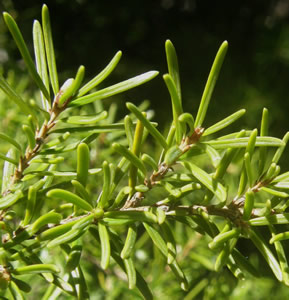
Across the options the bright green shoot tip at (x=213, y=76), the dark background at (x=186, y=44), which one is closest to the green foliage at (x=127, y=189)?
the bright green shoot tip at (x=213, y=76)

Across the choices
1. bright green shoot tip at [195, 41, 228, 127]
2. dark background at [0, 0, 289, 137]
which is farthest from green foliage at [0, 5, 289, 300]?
dark background at [0, 0, 289, 137]

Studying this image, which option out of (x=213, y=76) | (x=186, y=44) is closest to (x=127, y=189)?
(x=213, y=76)

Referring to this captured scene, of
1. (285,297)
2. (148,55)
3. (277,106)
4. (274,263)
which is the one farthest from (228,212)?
(148,55)

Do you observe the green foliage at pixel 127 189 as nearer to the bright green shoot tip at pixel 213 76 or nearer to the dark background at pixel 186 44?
the bright green shoot tip at pixel 213 76

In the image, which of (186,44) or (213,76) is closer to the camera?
(213,76)

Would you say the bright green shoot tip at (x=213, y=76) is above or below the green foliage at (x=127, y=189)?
above

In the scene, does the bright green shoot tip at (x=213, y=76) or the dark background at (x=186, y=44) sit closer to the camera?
the bright green shoot tip at (x=213, y=76)

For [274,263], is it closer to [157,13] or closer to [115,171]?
[115,171]

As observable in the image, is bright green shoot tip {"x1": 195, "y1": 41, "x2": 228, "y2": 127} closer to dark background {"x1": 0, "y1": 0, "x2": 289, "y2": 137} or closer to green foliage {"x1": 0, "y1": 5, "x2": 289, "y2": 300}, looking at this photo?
green foliage {"x1": 0, "y1": 5, "x2": 289, "y2": 300}

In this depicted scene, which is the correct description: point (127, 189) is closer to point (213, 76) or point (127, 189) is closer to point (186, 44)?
point (213, 76)
